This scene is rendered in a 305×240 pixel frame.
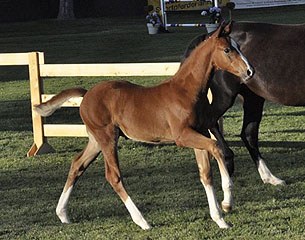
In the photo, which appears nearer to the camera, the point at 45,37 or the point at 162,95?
the point at 162,95

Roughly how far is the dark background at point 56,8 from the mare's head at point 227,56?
34247 millimetres

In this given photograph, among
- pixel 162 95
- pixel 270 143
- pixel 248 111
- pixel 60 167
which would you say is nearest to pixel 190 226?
pixel 162 95

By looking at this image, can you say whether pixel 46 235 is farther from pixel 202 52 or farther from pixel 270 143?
pixel 270 143

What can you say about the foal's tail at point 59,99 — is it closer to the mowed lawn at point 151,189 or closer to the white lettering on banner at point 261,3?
the mowed lawn at point 151,189

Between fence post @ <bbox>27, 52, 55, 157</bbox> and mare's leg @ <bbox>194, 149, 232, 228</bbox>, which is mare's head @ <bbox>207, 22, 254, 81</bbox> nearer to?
mare's leg @ <bbox>194, 149, 232, 228</bbox>

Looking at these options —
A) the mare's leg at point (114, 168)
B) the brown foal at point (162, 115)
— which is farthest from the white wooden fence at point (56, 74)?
the mare's leg at point (114, 168)

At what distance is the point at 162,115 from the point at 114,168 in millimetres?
638

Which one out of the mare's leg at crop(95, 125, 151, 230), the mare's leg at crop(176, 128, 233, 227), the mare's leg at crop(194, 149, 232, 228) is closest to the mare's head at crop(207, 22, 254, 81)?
the mare's leg at crop(176, 128, 233, 227)

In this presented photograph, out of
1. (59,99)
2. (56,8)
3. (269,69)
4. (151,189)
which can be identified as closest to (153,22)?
(56,8)

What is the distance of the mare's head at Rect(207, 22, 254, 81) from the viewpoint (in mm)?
6938

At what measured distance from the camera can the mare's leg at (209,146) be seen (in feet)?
22.4

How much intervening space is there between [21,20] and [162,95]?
34899mm

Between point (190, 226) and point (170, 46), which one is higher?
point (190, 226)

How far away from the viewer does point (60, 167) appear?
33.7 feet
